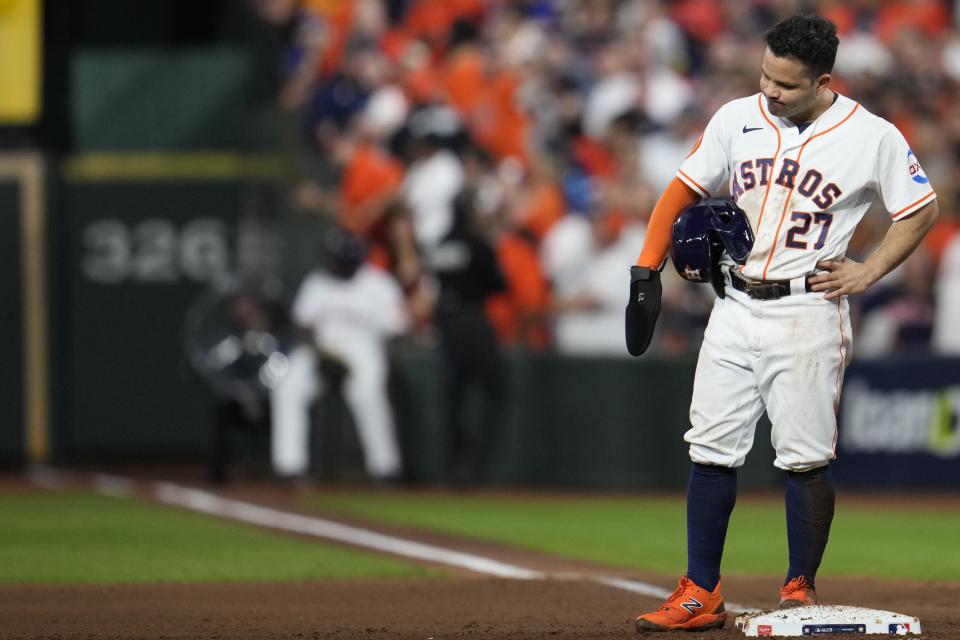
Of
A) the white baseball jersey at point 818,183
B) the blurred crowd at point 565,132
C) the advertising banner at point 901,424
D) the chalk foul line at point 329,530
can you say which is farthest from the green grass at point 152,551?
the advertising banner at point 901,424

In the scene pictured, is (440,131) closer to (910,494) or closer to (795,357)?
(910,494)

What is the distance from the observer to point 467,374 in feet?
44.2

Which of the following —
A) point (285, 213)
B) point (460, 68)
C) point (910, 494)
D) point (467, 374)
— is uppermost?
point (460, 68)

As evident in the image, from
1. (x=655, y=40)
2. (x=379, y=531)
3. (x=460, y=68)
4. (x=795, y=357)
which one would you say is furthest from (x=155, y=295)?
(x=795, y=357)

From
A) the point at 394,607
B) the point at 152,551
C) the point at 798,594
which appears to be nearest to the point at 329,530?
the point at 152,551

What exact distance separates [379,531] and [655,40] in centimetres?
699

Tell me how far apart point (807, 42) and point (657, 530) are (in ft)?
18.0

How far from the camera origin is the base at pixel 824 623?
539 cm

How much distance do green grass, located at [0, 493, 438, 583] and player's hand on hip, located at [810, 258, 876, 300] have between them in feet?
9.75

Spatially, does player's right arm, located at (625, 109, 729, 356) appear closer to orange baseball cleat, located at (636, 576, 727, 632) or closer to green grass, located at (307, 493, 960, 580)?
orange baseball cleat, located at (636, 576, 727, 632)

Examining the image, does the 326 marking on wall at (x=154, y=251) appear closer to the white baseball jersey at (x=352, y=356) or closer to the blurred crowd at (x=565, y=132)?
the blurred crowd at (x=565, y=132)

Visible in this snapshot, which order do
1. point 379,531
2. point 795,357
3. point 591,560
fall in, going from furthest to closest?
point 379,531, point 591,560, point 795,357

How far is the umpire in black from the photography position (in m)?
13.2

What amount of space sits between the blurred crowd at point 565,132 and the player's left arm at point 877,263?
6917mm
